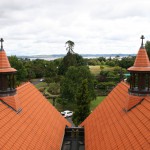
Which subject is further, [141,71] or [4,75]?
[141,71]

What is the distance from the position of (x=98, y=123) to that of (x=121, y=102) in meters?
2.55

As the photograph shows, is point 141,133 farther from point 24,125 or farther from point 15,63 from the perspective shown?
point 15,63

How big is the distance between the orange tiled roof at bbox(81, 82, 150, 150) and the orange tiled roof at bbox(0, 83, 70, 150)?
2743 millimetres

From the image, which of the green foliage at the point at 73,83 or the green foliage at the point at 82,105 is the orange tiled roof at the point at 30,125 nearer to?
the green foliage at the point at 82,105

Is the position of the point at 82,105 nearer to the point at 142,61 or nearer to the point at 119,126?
the point at 142,61

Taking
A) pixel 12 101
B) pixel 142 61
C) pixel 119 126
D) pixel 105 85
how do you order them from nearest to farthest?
pixel 119 126 → pixel 12 101 → pixel 142 61 → pixel 105 85

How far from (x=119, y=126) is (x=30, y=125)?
6.02 m

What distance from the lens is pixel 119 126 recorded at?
1473cm

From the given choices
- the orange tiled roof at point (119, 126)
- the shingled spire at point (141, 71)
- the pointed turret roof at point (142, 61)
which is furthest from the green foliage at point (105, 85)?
the pointed turret roof at point (142, 61)

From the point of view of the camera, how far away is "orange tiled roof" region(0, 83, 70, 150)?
12.3 m

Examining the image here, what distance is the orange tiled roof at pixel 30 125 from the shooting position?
486 inches

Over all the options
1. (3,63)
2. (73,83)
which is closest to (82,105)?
(73,83)

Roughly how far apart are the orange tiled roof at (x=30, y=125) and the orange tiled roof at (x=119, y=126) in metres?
2.74

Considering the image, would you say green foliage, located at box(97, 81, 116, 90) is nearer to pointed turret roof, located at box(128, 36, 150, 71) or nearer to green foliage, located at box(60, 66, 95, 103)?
green foliage, located at box(60, 66, 95, 103)
